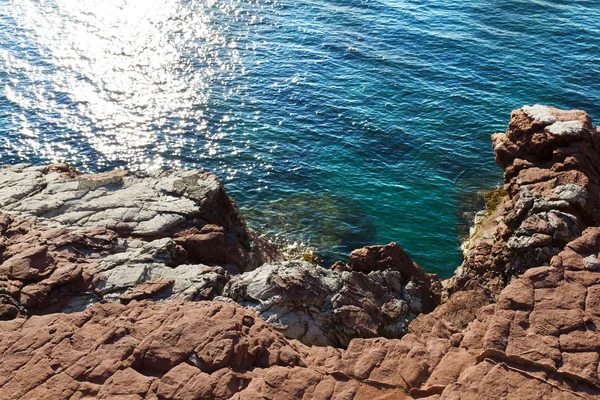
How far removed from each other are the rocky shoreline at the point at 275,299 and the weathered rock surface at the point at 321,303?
65mm

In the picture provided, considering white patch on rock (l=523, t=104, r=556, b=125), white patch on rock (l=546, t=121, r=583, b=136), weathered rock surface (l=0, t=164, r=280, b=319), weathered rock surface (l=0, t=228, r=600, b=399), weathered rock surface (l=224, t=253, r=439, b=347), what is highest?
white patch on rock (l=523, t=104, r=556, b=125)

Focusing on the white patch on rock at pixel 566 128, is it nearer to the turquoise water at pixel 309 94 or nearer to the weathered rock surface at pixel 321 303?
the turquoise water at pixel 309 94

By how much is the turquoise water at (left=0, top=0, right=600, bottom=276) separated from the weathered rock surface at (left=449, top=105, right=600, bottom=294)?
5156 mm

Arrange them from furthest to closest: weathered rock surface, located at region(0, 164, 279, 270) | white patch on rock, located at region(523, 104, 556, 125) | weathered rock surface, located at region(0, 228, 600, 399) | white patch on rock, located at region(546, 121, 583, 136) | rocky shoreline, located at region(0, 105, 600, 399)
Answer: white patch on rock, located at region(523, 104, 556, 125) < white patch on rock, located at region(546, 121, 583, 136) < weathered rock surface, located at region(0, 164, 279, 270) < rocky shoreline, located at region(0, 105, 600, 399) < weathered rock surface, located at region(0, 228, 600, 399)

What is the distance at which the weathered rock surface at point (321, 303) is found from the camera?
23.8 m

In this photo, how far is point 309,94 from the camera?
53.5 m

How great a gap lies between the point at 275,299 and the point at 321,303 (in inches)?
86.3

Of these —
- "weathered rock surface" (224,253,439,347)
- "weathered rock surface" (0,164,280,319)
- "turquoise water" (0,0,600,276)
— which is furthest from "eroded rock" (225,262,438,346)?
"turquoise water" (0,0,600,276)

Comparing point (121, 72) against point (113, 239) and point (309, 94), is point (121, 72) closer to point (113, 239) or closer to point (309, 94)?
point (309, 94)

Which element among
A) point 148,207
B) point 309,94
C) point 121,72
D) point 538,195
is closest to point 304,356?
point 148,207

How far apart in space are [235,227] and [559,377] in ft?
63.9

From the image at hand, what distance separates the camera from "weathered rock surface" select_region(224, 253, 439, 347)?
939 inches

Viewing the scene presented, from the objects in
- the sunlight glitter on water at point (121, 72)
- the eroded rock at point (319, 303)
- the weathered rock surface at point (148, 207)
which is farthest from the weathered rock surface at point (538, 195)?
the sunlight glitter on water at point (121, 72)

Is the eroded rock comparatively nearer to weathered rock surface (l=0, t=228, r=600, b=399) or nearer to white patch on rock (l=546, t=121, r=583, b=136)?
weathered rock surface (l=0, t=228, r=600, b=399)
